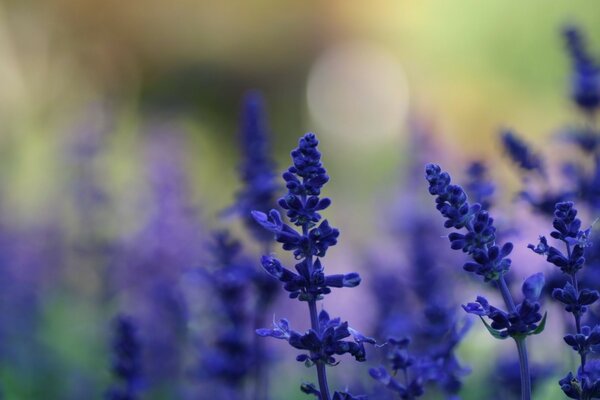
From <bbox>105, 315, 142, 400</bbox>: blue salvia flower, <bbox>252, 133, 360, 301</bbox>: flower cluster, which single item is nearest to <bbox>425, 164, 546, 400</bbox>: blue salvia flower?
<bbox>252, 133, 360, 301</bbox>: flower cluster

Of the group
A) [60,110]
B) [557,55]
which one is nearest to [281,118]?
[557,55]

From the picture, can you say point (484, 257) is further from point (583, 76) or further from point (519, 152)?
point (583, 76)

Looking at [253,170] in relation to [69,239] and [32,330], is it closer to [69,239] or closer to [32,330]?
[32,330]

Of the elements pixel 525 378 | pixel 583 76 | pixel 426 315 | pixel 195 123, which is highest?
pixel 195 123

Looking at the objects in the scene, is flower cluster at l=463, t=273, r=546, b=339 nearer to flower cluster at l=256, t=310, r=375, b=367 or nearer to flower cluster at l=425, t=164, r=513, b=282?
flower cluster at l=425, t=164, r=513, b=282

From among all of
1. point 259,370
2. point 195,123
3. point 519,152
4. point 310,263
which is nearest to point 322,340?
point 310,263

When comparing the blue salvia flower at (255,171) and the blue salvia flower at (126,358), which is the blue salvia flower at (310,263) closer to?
the blue salvia flower at (126,358)
